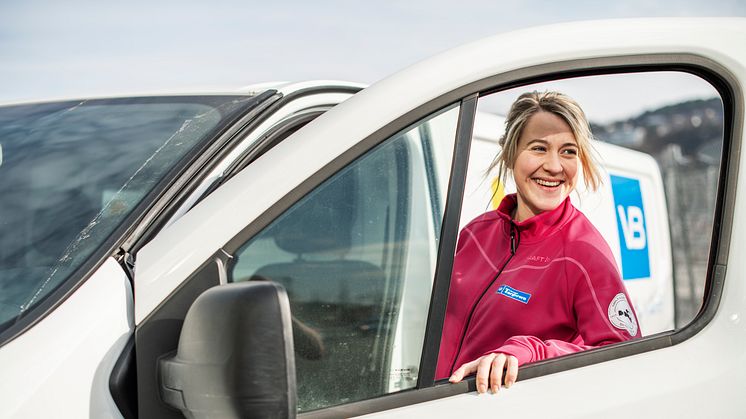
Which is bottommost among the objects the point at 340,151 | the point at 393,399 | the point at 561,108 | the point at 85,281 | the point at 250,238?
the point at 393,399

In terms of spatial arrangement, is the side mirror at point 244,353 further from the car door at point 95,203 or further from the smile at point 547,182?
the smile at point 547,182

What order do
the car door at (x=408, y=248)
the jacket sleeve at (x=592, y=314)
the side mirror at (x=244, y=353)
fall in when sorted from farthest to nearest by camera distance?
the jacket sleeve at (x=592, y=314) < the car door at (x=408, y=248) < the side mirror at (x=244, y=353)

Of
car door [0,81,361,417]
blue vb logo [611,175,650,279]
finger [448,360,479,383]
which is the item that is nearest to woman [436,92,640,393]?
finger [448,360,479,383]

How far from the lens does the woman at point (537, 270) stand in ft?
5.24

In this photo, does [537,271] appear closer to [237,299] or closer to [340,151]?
[340,151]

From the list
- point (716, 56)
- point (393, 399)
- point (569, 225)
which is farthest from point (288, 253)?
point (716, 56)

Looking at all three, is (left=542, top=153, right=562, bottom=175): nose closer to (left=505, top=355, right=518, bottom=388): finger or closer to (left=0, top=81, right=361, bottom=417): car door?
(left=505, top=355, right=518, bottom=388): finger

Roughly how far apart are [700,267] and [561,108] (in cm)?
51

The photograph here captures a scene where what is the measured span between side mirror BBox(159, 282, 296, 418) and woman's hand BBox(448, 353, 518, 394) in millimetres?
460

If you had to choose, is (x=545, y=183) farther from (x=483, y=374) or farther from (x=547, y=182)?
(x=483, y=374)

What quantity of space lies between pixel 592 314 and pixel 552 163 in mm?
453

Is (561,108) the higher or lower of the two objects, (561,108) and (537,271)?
the higher

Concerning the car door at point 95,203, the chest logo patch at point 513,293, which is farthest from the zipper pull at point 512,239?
the car door at point 95,203

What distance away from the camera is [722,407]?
4.68 ft
